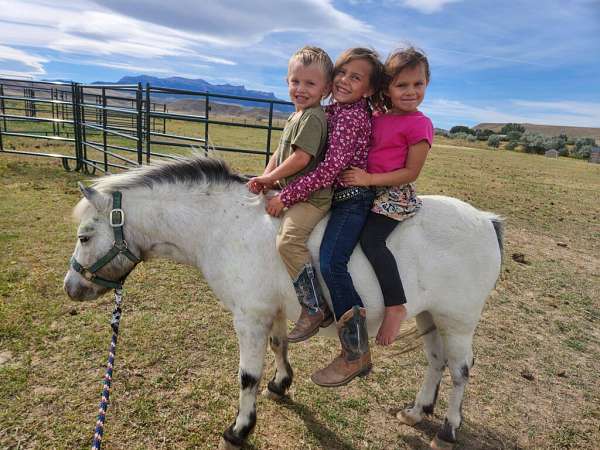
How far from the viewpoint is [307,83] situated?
7.84ft

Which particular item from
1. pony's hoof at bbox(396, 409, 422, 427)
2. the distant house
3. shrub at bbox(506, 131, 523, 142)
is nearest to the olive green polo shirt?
pony's hoof at bbox(396, 409, 422, 427)

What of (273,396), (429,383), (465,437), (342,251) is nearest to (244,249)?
(342,251)

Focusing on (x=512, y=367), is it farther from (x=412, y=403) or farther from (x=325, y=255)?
(x=325, y=255)

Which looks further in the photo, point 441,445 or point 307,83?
point 441,445

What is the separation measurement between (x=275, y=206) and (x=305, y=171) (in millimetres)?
289

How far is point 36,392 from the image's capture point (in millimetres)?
3006

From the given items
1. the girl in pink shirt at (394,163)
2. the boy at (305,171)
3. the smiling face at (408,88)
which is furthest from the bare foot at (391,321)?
the smiling face at (408,88)

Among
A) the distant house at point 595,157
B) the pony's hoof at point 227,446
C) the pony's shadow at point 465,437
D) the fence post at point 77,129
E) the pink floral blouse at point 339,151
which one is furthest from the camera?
the distant house at point 595,157

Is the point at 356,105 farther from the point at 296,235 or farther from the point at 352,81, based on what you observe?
the point at 296,235

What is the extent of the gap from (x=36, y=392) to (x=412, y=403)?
309cm

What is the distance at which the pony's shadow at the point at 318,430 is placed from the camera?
2.92m

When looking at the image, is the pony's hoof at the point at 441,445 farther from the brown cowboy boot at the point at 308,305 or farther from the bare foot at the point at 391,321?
the brown cowboy boot at the point at 308,305

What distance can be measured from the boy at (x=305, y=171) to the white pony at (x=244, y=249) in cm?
13

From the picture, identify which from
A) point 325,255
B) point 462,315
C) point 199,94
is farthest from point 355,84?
point 199,94
